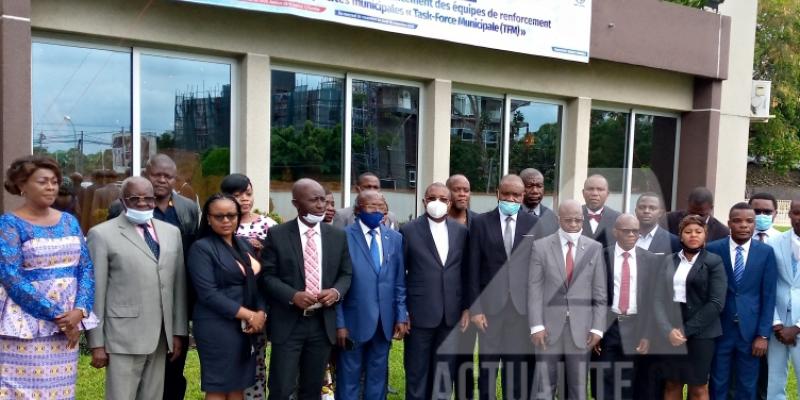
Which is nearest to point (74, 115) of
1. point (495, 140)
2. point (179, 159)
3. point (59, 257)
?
point (179, 159)

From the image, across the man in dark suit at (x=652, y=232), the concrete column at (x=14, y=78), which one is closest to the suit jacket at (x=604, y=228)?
the man in dark suit at (x=652, y=232)

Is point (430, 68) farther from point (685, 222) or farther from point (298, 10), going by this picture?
point (685, 222)

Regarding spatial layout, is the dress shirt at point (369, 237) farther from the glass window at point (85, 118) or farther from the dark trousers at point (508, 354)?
the glass window at point (85, 118)

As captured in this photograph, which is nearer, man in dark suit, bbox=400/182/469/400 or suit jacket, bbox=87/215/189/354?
suit jacket, bbox=87/215/189/354

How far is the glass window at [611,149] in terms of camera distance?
1095 centimetres

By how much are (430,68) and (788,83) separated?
27.7 metres

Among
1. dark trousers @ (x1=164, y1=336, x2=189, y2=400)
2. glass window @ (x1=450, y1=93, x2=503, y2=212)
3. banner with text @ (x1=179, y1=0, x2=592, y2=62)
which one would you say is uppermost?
banner with text @ (x1=179, y1=0, x2=592, y2=62)

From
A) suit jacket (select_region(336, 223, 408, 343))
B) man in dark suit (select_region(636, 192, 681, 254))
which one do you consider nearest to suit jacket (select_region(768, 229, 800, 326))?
man in dark suit (select_region(636, 192, 681, 254))

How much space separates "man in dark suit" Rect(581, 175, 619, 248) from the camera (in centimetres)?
514

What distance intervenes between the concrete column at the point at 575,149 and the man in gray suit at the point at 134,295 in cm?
768

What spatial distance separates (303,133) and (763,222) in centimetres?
520

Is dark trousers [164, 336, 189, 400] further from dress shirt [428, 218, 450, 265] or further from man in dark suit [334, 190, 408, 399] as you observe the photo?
dress shirt [428, 218, 450, 265]

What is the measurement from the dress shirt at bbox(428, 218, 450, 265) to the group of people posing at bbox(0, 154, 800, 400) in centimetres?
1

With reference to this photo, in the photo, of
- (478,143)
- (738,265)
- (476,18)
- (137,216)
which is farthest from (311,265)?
(478,143)
